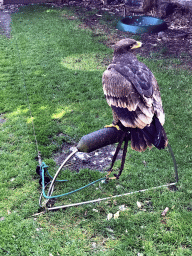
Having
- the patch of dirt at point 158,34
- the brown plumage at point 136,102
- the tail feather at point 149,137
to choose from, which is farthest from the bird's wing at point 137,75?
the patch of dirt at point 158,34

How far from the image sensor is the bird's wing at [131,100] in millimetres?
2357

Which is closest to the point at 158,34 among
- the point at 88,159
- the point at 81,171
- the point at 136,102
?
the point at 88,159

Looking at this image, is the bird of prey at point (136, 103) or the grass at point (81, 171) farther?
the grass at point (81, 171)

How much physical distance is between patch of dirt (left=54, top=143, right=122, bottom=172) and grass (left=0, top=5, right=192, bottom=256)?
15 cm

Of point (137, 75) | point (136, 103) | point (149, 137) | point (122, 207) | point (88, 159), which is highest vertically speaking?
point (137, 75)

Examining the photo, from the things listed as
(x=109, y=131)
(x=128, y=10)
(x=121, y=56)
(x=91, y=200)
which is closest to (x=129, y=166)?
(x=91, y=200)

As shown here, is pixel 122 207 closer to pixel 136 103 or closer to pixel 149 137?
pixel 149 137

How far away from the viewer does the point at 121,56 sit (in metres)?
2.76

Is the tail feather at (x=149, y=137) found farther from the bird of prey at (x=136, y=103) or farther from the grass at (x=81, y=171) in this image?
the grass at (x=81, y=171)

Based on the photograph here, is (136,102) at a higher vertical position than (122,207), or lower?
higher

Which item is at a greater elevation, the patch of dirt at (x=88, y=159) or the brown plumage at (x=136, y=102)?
the brown plumage at (x=136, y=102)

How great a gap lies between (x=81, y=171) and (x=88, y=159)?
34cm

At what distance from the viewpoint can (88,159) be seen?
4.17 meters

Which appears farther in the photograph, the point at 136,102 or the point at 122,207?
the point at 122,207
